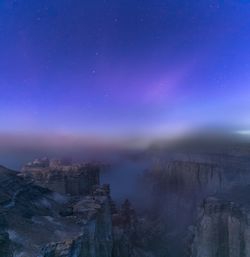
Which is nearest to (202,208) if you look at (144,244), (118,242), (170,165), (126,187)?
(118,242)

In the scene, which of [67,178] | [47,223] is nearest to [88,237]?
[47,223]

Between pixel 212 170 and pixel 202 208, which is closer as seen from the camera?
pixel 202 208

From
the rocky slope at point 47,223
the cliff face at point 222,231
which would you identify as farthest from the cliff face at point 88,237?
the cliff face at point 222,231

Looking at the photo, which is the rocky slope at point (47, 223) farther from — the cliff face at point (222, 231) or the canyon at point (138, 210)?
the cliff face at point (222, 231)

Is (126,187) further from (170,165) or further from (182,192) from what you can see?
(182,192)

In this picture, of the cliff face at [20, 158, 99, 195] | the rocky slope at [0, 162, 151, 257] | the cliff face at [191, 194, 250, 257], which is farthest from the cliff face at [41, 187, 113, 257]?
the cliff face at [20, 158, 99, 195]

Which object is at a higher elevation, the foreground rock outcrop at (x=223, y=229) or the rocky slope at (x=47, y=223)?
the rocky slope at (x=47, y=223)

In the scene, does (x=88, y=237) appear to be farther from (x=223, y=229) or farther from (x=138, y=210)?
(x=138, y=210)

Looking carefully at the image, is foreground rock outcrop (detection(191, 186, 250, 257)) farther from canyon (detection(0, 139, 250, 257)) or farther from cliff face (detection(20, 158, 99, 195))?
cliff face (detection(20, 158, 99, 195))

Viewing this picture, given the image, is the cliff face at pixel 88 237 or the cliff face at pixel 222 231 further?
the cliff face at pixel 222 231
